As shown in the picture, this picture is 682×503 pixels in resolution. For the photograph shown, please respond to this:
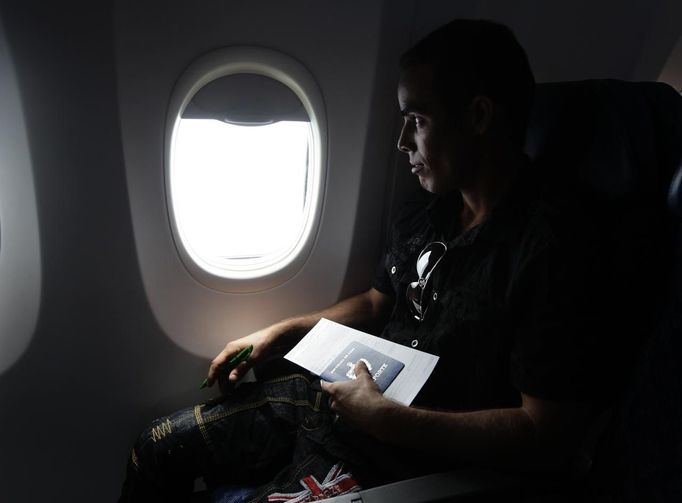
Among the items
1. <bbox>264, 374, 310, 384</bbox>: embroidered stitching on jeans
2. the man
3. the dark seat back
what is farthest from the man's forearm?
<bbox>264, 374, 310, 384</bbox>: embroidered stitching on jeans

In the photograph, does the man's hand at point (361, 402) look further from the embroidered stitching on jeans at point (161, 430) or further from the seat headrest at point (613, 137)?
the seat headrest at point (613, 137)

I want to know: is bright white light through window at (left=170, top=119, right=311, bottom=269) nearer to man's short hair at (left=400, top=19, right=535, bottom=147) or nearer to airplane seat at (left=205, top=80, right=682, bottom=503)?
man's short hair at (left=400, top=19, right=535, bottom=147)

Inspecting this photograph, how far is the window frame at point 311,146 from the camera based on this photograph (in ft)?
4.09

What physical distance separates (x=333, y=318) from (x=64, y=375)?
0.83 m

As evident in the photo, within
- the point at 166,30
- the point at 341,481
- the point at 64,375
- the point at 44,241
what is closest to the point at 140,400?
the point at 64,375

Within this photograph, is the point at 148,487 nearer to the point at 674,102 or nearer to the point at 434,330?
the point at 434,330

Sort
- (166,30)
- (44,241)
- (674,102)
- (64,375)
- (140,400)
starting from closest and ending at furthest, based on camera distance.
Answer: (674,102)
(166,30)
(44,241)
(64,375)
(140,400)

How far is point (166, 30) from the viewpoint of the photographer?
117 centimetres

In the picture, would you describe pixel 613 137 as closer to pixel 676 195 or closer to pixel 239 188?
pixel 676 195

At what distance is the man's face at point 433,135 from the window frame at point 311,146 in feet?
0.96

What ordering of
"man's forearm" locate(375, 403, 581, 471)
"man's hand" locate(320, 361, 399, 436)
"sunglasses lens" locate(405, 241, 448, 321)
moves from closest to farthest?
"man's forearm" locate(375, 403, 581, 471) → "man's hand" locate(320, 361, 399, 436) → "sunglasses lens" locate(405, 241, 448, 321)

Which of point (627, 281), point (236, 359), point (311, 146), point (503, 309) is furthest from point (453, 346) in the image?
point (311, 146)

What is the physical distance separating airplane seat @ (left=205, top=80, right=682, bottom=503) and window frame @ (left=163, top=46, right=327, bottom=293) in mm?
656

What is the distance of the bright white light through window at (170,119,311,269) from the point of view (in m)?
1.42
